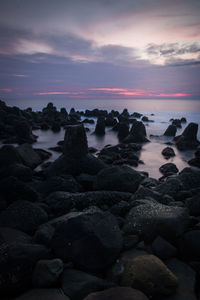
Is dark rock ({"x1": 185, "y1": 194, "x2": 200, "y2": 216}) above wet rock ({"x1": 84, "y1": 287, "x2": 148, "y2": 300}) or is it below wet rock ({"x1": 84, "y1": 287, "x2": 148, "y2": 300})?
above

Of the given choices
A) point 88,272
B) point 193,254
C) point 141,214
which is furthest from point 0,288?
point 193,254

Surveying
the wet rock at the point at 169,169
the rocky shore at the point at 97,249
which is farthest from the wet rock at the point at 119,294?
the wet rock at the point at 169,169

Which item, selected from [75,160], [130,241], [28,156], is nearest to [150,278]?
[130,241]

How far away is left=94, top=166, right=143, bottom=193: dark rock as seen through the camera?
7.95m

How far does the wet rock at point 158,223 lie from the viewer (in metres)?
4.25

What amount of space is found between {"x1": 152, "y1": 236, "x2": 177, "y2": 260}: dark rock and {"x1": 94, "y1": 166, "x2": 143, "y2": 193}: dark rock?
3927 millimetres

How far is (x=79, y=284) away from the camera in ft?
10.6

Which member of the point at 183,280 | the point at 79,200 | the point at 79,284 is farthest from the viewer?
the point at 79,200

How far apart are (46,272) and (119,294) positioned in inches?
45.4

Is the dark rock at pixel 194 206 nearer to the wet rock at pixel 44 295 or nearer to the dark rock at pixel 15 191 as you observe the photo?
the wet rock at pixel 44 295

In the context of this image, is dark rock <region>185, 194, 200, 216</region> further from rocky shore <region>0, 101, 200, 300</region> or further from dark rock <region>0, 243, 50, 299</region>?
dark rock <region>0, 243, 50, 299</region>

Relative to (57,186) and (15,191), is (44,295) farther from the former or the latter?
(57,186)

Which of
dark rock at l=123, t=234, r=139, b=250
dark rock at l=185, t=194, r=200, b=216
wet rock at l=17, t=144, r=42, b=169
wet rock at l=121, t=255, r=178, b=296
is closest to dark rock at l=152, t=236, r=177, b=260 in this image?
dark rock at l=123, t=234, r=139, b=250

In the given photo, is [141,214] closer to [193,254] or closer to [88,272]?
[193,254]
